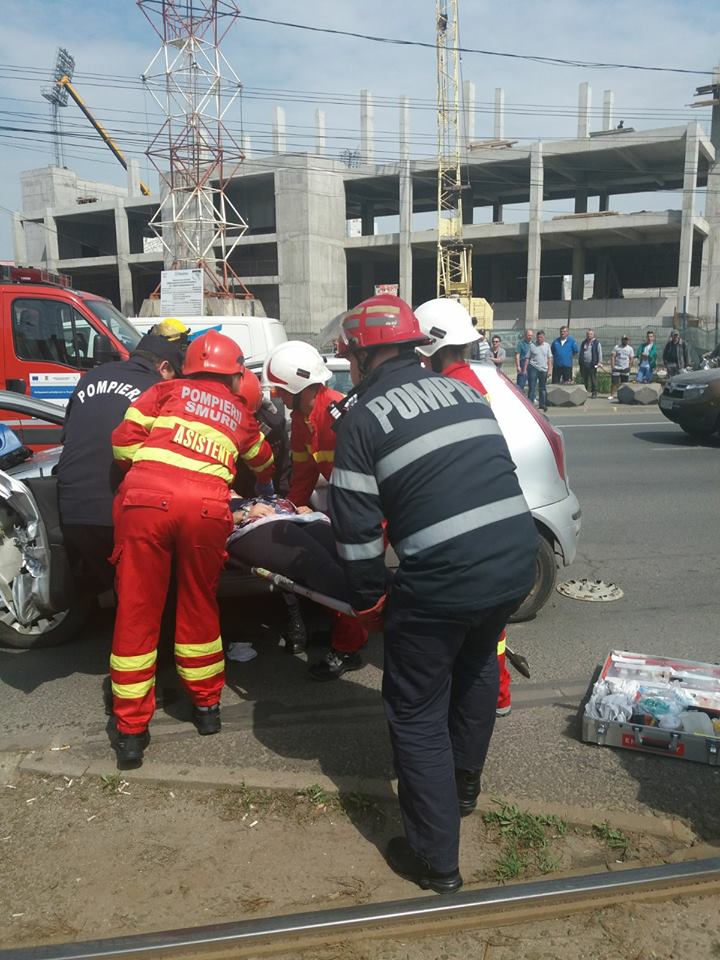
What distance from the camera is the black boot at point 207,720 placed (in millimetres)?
3631

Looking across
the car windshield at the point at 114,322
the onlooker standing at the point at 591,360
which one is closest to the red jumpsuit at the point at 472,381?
the car windshield at the point at 114,322

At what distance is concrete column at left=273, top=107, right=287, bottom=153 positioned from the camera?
48250mm

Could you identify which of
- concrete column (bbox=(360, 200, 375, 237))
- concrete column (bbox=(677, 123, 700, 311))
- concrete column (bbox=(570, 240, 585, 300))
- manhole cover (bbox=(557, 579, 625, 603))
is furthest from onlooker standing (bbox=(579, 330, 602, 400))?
concrete column (bbox=(360, 200, 375, 237))

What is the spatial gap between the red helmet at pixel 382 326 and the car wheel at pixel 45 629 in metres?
2.61

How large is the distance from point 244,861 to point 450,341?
7.92ft

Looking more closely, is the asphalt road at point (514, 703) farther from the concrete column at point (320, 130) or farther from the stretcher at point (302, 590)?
the concrete column at point (320, 130)

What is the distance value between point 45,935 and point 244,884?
2.08 feet

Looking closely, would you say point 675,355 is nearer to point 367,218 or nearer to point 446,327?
point 446,327

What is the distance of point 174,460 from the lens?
3385 millimetres

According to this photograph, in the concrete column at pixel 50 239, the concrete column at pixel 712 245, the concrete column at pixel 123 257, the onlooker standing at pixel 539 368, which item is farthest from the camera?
the concrete column at pixel 50 239

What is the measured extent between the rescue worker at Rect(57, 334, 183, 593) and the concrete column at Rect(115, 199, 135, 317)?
1888 inches

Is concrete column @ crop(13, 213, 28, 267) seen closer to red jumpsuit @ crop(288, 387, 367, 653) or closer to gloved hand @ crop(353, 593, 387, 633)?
red jumpsuit @ crop(288, 387, 367, 653)

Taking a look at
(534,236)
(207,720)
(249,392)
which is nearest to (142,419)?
(249,392)

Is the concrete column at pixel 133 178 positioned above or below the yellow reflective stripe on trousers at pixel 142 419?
above
